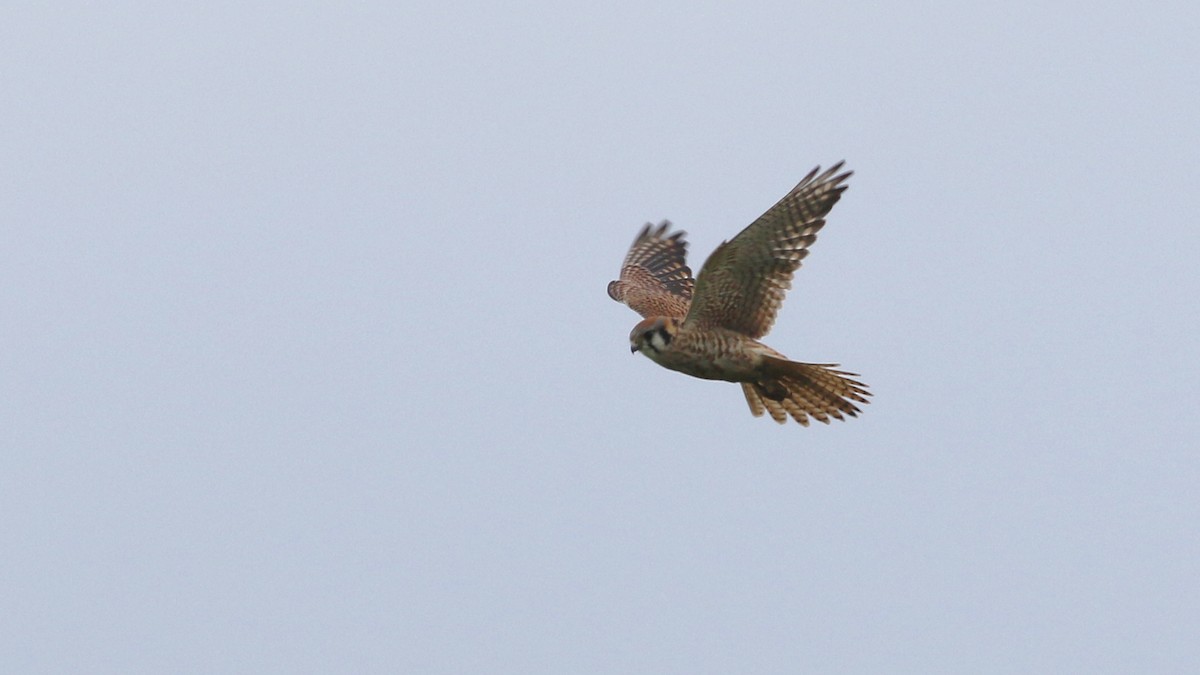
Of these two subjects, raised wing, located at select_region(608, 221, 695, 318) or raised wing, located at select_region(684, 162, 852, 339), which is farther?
raised wing, located at select_region(608, 221, 695, 318)

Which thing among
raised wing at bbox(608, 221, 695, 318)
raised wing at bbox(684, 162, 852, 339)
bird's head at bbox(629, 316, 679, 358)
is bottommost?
bird's head at bbox(629, 316, 679, 358)

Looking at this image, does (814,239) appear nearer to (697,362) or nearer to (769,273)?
(769,273)

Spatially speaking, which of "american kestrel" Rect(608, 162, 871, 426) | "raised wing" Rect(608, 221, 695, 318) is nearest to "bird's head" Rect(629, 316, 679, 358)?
"american kestrel" Rect(608, 162, 871, 426)

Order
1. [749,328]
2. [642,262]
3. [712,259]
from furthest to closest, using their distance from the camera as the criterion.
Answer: [642,262] < [749,328] < [712,259]

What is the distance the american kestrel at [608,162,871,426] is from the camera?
10.6 meters

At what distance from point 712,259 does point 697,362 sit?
759 mm

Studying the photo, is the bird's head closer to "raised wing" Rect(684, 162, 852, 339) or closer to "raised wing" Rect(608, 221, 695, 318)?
"raised wing" Rect(684, 162, 852, 339)

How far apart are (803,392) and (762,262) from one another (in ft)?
3.40

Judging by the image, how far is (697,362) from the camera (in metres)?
10.8

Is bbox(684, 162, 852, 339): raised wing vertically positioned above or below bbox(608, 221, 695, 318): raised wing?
below

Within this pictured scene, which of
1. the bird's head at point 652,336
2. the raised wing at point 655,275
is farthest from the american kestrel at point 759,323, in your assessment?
the raised wing at point 655,275

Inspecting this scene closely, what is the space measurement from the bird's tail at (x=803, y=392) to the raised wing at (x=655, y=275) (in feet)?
3.84

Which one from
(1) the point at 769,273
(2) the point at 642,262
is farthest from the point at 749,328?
(2) the point at 642,262

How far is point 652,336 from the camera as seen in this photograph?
34.7 feet
